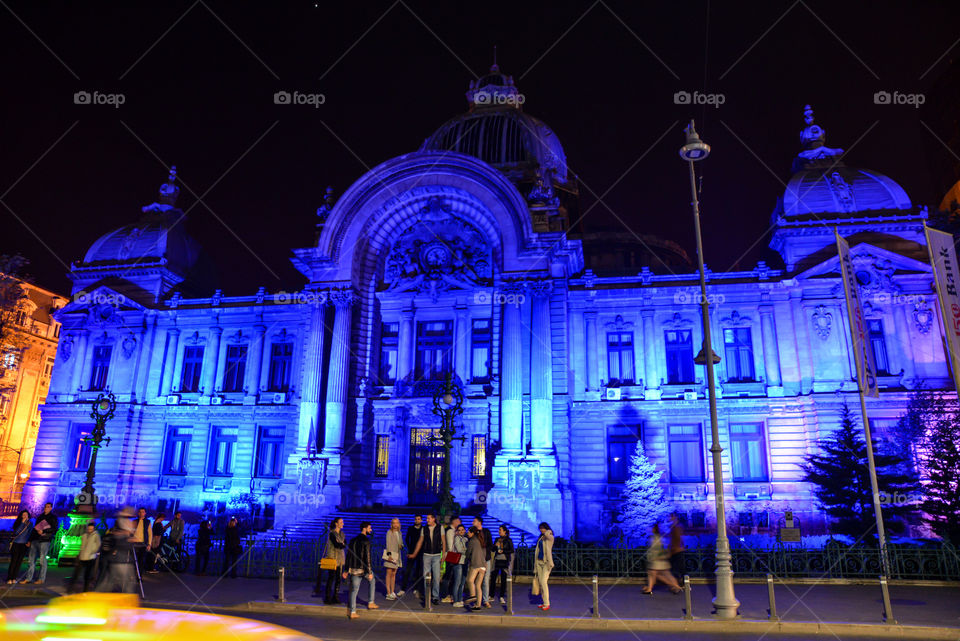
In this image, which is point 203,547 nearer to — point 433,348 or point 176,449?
point 433,348

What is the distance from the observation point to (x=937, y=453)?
2238 centimetres

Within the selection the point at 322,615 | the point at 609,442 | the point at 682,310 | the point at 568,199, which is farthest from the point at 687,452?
the point at 322,615

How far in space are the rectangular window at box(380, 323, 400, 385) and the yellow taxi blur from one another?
2763cm

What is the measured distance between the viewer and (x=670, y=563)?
58.2ft

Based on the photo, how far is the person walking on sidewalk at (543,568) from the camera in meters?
14.1

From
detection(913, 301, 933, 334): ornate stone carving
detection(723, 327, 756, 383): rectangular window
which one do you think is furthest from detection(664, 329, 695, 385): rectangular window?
detection(913, 301, 933, 334): ornate stone carving

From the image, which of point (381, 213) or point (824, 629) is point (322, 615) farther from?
point (381, 213)

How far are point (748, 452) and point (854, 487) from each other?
551 centimetres

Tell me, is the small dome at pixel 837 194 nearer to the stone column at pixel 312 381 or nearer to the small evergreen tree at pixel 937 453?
the small evergreen tree at pixel 937 453

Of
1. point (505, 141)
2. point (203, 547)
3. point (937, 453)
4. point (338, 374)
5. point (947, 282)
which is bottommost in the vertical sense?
point (203, 547)

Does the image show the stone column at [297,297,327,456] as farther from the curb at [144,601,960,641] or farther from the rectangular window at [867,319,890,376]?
the rectangular window at [867,319,890,376]

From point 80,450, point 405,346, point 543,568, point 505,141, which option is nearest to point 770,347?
point 405,346

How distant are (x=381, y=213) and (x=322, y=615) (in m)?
23.0
